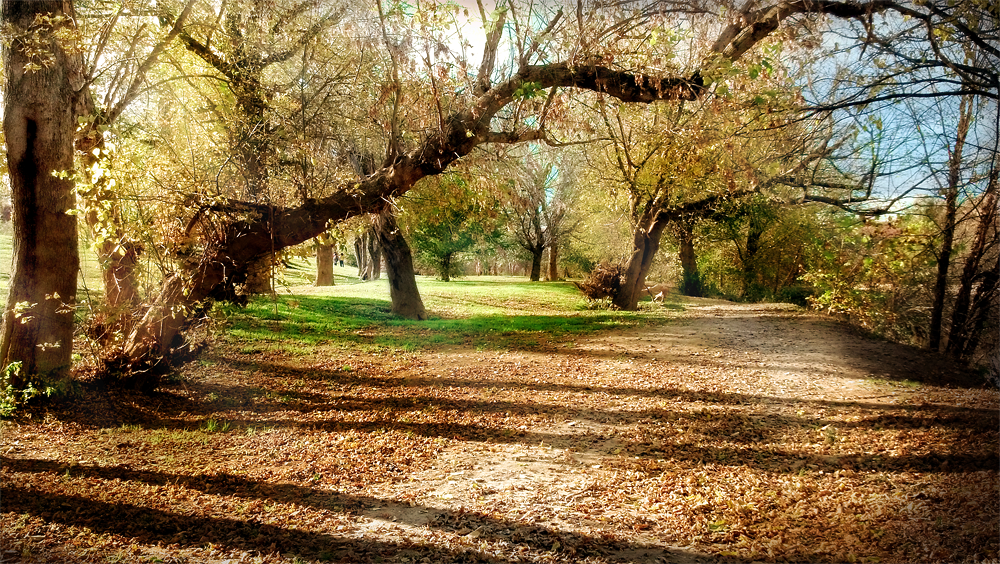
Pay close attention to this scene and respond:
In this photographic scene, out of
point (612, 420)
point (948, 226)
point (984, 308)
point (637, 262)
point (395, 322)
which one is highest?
point (948, 226)

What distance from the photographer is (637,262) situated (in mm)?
16281

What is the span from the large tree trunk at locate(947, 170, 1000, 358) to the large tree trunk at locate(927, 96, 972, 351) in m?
0.19

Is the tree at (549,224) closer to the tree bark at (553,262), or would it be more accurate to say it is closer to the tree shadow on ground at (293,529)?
the tree bark at (553,262)

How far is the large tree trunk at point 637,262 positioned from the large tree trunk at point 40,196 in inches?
518

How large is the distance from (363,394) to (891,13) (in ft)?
23.3

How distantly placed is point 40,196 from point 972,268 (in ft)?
33.6

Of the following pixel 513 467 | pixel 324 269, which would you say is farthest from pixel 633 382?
pixel 324 269

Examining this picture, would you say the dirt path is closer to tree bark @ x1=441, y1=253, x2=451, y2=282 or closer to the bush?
the bush

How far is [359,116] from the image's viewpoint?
367 inches

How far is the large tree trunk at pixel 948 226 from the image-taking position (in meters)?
5.32

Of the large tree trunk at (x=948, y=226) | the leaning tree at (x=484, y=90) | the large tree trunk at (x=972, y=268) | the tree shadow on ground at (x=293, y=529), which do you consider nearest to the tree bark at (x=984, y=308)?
the large tree trunk at (x=972, y=268)

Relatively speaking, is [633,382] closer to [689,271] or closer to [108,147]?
[108,147]

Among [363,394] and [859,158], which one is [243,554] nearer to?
[363,394]

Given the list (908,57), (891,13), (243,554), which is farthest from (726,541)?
(891,13)
